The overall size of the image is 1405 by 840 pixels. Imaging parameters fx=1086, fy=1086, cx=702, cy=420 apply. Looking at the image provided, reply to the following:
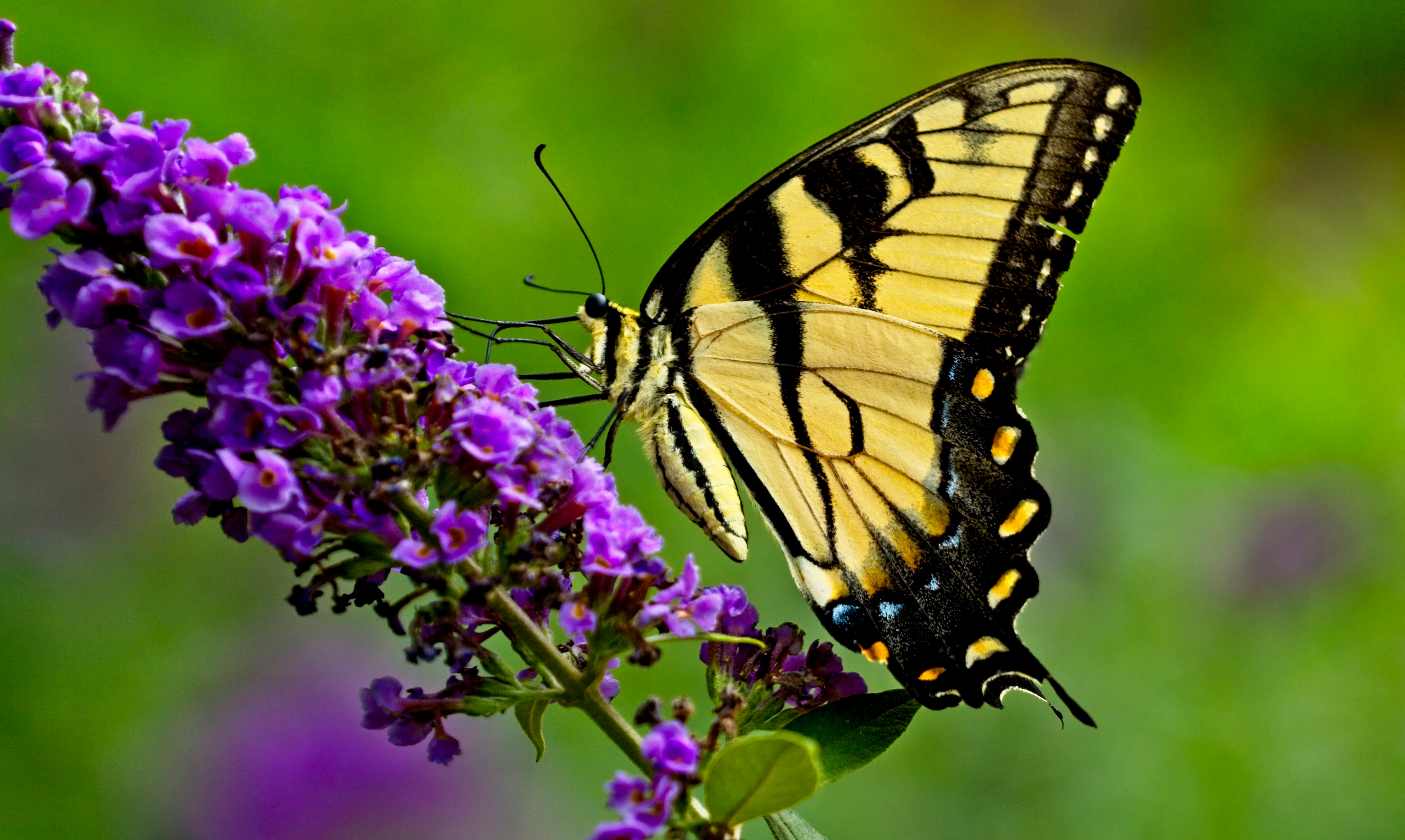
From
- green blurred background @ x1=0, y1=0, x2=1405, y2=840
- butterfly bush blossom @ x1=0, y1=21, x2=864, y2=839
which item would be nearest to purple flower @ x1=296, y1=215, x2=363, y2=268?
butterfly bush blossom @ x1=0, y1=21, x2=864, y2=839

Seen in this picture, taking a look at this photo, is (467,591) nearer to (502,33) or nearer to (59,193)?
(59,193)

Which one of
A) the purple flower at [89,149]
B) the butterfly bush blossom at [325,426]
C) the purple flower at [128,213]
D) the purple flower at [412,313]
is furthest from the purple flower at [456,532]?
the purple flower at [89,149]

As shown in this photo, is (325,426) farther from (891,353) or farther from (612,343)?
(891,353)

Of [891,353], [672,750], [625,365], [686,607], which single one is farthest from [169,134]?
[891,353]

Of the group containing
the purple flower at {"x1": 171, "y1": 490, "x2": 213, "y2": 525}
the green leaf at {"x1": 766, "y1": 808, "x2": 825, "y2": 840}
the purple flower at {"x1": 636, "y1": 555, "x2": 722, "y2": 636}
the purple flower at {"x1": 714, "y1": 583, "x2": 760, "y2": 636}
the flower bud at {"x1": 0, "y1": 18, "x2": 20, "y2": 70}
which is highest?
the flower bud at {"x1": 0, "y1": 18, "x2": 20, "y2": 70}

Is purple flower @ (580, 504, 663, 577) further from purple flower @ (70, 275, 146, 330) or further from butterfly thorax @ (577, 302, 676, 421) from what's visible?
butterfly thorax @ (577, 302, 676, 421)
